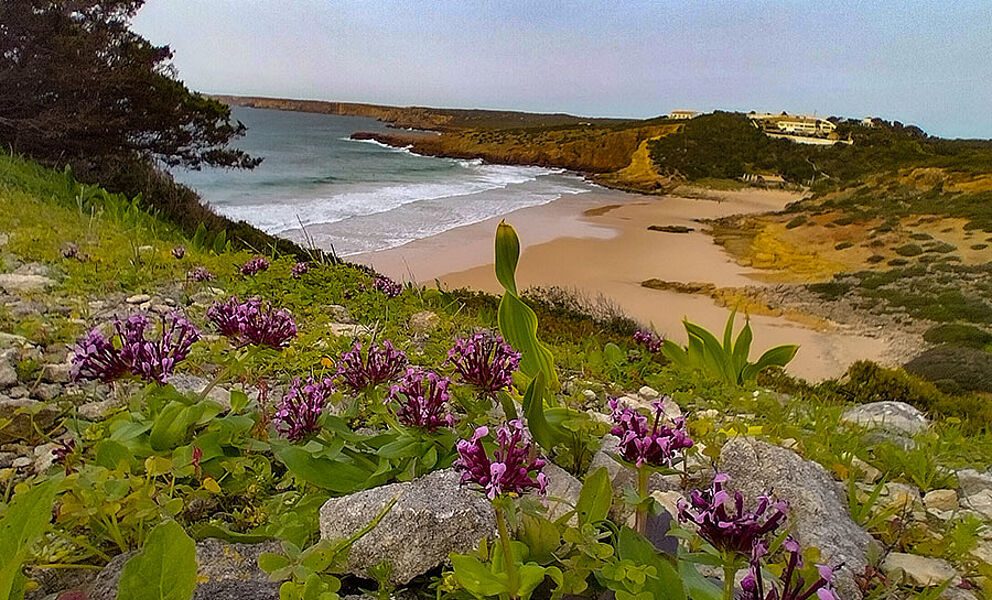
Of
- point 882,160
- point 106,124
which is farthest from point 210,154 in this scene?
point 882,160

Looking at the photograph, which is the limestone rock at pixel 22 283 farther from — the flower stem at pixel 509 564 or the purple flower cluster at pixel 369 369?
the flower stem at pixel 509 564

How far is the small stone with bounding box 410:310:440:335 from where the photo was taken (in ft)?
10.7

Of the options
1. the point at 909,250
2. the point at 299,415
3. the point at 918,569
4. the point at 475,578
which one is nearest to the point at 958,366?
the point at 909,250

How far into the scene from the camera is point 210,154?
8.42m

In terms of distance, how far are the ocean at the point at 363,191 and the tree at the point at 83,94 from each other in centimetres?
282

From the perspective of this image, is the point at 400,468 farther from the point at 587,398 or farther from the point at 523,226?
the point at 523,226

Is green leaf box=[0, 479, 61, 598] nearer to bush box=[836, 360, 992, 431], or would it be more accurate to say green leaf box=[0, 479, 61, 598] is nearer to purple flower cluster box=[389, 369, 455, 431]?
purple flower cluster box=[389, 369, 455, 431]

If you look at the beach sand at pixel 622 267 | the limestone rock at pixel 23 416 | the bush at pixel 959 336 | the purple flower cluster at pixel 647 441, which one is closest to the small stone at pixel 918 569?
the purple flower cluster at pixel 647 441

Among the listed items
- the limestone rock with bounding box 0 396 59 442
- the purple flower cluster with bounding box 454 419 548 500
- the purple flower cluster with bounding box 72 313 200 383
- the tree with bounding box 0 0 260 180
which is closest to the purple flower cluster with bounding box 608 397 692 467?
the purple flower cluster with bounding box 454 419 548 500

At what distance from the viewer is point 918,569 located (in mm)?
1256

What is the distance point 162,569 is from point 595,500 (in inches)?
25.3

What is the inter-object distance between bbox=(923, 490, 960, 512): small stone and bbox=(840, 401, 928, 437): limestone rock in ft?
2.11

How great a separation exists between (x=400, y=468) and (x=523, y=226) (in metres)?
14.3

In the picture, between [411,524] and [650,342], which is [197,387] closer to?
[411,524]
